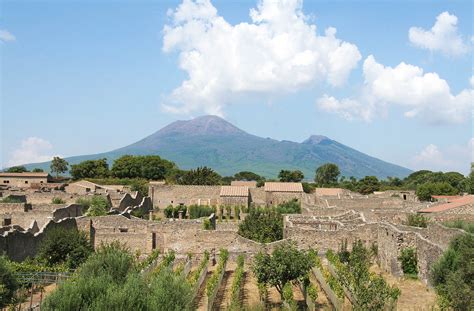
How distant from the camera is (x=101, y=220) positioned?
3269 centimetres

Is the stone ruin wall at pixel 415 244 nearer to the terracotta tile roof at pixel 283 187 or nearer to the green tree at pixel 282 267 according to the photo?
the green tree at pixel 282 267

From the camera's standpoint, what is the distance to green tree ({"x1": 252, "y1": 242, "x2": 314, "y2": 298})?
19703mm

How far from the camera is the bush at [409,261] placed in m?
23.6

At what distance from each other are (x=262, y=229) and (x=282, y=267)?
13306 mm

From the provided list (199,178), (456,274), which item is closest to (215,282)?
(456,274)

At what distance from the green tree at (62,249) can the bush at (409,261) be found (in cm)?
1574

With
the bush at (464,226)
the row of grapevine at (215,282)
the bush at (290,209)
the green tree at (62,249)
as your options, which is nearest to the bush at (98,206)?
the green tree at (62,249)

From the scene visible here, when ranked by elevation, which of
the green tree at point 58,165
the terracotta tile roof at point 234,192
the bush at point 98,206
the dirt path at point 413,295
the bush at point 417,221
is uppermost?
the green tree at point 58,165

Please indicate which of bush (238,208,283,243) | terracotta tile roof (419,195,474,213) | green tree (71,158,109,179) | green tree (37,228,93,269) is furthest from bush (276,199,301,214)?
green tree (71,158,109,179)

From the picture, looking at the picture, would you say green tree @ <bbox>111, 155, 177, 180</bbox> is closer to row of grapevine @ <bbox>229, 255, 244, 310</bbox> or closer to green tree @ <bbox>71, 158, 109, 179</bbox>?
green tree @ <bbox>71, 158, 109, 179</bbox>

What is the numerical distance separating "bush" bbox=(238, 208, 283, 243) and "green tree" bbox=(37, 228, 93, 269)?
416 inches

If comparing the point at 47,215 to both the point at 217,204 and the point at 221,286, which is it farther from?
the point at 217,204

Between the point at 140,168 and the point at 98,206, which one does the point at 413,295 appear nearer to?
the point at 98,206

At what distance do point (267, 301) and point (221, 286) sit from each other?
3618mm
